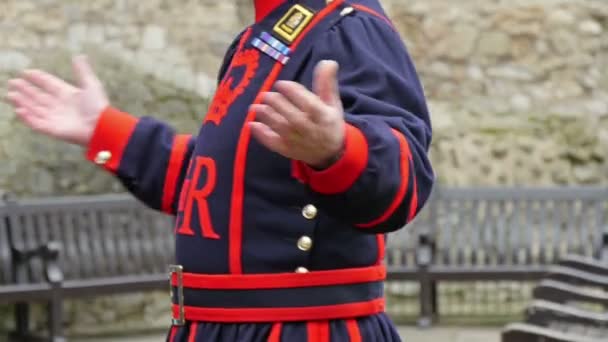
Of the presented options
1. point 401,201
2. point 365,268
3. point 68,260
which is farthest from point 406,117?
point 68,260

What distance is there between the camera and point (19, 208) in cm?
671

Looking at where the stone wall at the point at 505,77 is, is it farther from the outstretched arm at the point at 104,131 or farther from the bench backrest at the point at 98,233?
the outstretched arm at the point at 104,131

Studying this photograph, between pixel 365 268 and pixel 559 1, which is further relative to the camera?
pixel 559 1

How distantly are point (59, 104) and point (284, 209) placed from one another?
0.55m

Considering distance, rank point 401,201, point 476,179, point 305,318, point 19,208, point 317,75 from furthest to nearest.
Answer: point 476,179
point 19,208
point 305,318
point 401,201
point 317,75

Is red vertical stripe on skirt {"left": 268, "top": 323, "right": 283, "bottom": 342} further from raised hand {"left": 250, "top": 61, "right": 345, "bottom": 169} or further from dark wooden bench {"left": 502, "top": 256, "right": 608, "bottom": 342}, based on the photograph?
dark wooden bench {"left": 502, "top": 256, "right": 608, "bottom": 342}

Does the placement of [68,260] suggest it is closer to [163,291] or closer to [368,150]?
[163,291]

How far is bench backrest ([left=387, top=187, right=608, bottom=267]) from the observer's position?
23.4 ft

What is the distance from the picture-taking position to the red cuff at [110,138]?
98.0 inches

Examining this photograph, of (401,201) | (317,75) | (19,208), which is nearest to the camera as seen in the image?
(317,75)

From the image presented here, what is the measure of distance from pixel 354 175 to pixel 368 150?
4 cm

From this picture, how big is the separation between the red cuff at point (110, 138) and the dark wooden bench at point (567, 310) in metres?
1.57

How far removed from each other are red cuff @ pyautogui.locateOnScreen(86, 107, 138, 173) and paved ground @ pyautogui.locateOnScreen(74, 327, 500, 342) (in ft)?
14.4

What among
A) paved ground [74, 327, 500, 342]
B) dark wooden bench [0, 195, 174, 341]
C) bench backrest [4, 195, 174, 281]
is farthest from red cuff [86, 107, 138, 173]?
paved ground [74, 327, 500, 342]
